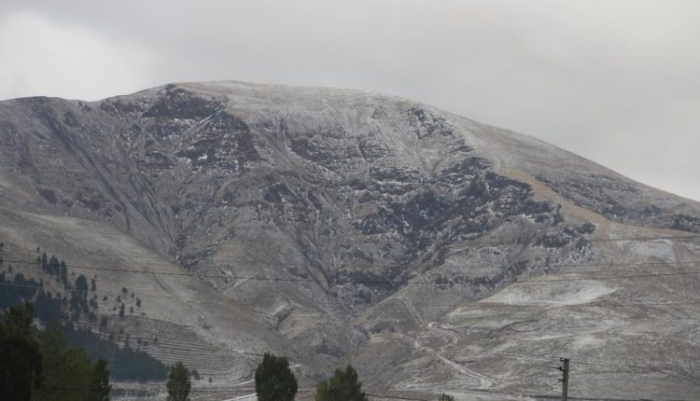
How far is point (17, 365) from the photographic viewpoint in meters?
117

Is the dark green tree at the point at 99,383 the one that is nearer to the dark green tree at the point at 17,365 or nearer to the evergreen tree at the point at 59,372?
the evergreen tree at the point at 59,372

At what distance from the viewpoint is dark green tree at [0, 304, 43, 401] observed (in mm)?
115375

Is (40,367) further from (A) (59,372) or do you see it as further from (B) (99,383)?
(B) (99,383)

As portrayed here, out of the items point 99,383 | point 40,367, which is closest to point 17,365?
point 40,367

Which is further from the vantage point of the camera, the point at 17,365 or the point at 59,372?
the point at 59,372

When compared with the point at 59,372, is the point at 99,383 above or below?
below

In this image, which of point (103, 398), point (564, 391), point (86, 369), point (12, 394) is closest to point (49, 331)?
point (86, 369)

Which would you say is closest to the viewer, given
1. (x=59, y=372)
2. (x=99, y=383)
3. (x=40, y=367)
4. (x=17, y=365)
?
(x=17, y=365)

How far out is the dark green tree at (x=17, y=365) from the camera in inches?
4542

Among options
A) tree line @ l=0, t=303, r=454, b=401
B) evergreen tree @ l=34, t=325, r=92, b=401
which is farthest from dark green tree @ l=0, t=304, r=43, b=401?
evergreen tree @ l=34, t=325, r=92, b=401

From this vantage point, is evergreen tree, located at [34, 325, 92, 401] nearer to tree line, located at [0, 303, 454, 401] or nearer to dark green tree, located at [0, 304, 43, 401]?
tree line, located at [0, 303, 454, 401]

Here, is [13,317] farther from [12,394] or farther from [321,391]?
[321,391]

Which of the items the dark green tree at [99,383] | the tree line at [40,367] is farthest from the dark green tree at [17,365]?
the dark green tree at [99,383]

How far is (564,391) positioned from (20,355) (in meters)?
46.6
